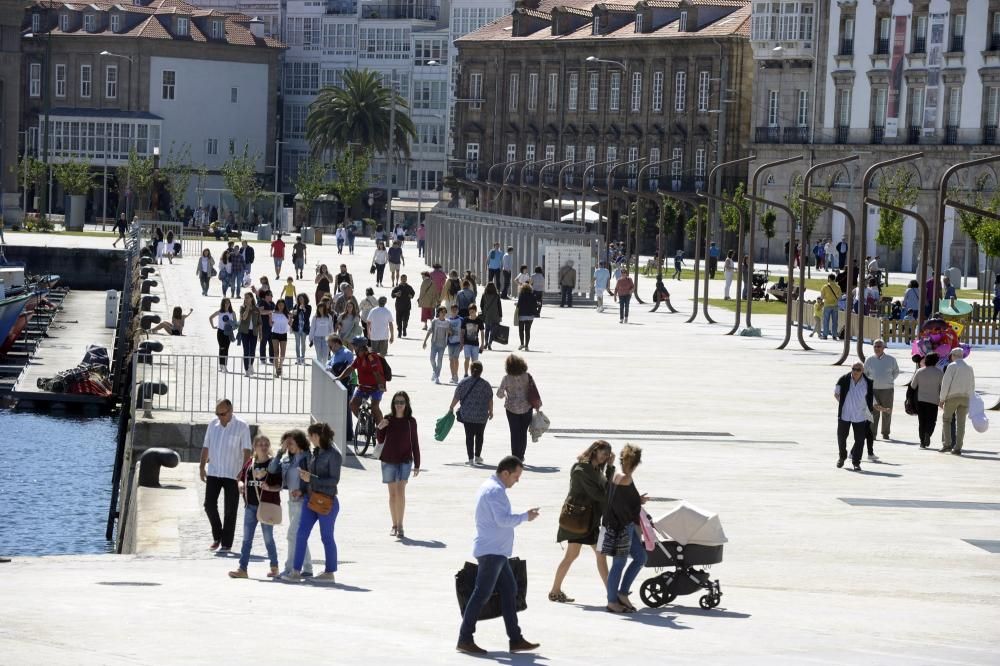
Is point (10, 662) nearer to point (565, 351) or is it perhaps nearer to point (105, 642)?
point (105, 642)

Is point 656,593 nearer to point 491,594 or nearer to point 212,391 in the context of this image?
point 491,594

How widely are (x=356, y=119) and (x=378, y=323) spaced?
8687cm

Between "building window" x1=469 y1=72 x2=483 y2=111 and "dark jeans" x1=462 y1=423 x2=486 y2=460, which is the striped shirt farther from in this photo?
"building window" x1=469 y1=72 x2=483 y2=111

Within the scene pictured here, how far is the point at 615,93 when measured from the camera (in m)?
106

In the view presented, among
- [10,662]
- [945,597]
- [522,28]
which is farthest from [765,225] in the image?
[10,662]

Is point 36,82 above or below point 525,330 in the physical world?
above

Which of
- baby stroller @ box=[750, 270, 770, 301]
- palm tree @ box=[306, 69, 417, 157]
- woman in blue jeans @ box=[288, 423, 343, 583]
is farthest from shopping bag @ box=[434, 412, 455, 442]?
palm tree @ box=[306, 69, 417, 157]

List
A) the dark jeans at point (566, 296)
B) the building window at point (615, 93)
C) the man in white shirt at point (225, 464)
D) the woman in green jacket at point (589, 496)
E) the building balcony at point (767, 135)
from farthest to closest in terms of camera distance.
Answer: the building window at point (615, 93)
the building balcony at point (767, 135)
the dark jeans at point (566, 296)
the man in white shirt at point (225, 464)
the woman in green jacket at point (589, 496)

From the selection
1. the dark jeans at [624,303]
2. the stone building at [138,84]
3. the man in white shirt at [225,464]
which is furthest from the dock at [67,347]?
the stone building at [138,84]

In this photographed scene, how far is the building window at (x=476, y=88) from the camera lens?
11300 cm


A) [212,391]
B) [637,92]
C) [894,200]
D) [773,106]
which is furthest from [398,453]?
[637,92]

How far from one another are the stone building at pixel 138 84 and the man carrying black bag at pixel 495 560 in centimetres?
10765

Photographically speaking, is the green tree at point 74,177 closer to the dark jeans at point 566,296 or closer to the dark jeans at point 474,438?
the dark jeans at point 566,296

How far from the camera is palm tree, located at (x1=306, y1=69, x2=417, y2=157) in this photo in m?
118
